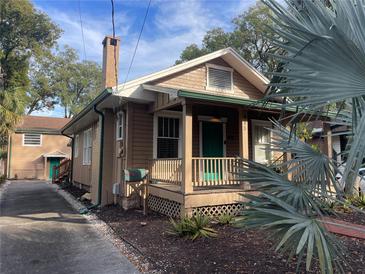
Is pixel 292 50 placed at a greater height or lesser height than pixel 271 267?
greater

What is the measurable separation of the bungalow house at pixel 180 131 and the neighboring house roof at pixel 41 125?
17982 mm

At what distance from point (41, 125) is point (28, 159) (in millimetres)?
4186

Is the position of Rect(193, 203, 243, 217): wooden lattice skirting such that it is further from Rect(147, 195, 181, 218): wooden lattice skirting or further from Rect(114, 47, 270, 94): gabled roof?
Rect(114, 47, 270, 94): gabled roof

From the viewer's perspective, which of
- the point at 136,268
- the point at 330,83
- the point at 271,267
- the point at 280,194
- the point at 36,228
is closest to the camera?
the point at 330,83

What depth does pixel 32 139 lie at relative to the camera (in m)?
27.2

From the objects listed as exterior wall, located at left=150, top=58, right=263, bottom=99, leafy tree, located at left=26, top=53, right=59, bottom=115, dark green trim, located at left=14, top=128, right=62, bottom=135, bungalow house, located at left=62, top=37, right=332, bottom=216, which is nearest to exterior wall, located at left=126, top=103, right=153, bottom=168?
bungalow house, located at left=62, top=37, right=332, bottom=216

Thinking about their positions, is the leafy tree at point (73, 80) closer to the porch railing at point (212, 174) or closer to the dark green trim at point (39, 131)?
the dark green trim at point (39, 131)

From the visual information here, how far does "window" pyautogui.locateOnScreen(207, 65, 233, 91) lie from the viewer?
1073 centimetres

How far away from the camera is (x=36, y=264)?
4867 mm

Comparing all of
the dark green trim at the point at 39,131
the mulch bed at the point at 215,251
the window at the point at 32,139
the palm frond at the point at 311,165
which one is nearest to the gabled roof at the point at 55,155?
the window at the point at 32,139

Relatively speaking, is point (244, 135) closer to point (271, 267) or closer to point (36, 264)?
point (271, 267)

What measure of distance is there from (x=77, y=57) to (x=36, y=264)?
129 feet

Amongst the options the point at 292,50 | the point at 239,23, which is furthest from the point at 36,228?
the point at 239,23

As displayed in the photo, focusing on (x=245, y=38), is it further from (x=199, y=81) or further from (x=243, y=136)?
(x=243, y=136)
